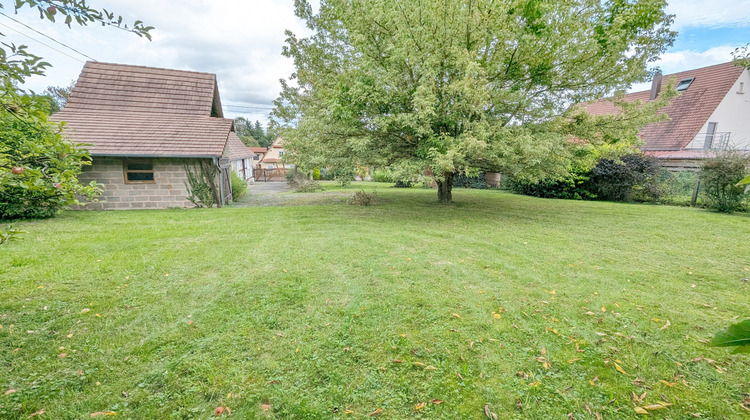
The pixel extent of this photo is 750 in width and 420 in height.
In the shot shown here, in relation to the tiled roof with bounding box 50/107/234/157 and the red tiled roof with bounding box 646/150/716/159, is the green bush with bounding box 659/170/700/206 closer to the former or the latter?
the red tiled roof with bounding box 646/150/716/159

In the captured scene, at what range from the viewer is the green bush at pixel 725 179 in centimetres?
1000

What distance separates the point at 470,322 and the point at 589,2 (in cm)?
943

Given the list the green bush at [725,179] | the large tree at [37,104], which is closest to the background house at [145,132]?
the large tree at [37,104]

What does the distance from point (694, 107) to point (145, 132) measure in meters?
27.3

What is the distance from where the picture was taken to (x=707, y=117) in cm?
1587

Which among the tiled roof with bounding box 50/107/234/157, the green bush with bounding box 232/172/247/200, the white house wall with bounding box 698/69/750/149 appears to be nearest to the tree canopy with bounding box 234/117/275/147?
the green bush with bounding box 232/172/247/200

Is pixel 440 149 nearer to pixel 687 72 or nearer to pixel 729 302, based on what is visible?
pixel 729 302

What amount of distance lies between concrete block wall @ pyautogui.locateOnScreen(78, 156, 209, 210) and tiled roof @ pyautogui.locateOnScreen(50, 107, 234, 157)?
56 centimetres

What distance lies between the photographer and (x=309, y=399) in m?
2.24

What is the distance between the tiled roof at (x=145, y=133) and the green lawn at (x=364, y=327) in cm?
470

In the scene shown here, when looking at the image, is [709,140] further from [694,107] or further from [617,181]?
[617,181]

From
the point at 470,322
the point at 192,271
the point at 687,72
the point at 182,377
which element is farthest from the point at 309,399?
the point at 687,72

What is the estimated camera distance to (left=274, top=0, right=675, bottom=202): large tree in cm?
732

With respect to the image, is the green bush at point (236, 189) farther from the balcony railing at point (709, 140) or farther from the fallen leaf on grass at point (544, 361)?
the balcony railing at point (709, 140)
